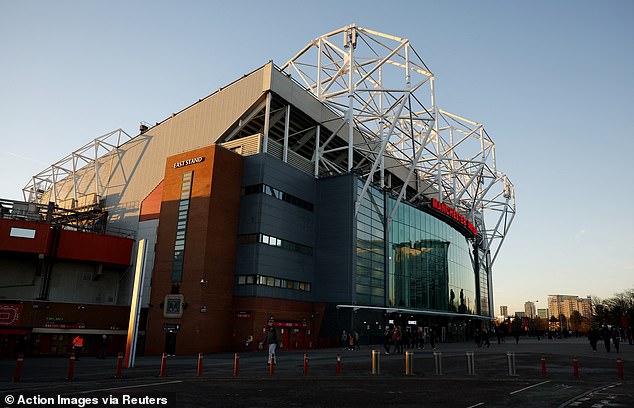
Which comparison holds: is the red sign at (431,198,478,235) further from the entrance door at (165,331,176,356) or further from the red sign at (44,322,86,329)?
the red sign at (44,322,86,329)

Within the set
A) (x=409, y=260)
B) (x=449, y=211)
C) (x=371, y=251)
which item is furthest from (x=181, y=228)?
(x=449, y=211)

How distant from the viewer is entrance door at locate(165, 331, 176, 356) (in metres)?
37.0

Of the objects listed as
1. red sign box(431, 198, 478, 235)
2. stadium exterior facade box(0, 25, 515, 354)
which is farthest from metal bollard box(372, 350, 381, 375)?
red sign box(431, 198, 478, 235)

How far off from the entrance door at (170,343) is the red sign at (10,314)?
38.6ft

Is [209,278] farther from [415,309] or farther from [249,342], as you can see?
[415,309]

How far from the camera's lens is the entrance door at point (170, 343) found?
36969mm

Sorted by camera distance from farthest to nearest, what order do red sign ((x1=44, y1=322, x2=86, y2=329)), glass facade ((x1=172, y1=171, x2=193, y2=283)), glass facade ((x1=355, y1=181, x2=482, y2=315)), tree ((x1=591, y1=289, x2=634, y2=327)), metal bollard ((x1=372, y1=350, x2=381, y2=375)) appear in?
tree ((x1=591, y1=289, x2=634, y2=327)) < glass facade ((x1=355, y1=181, x2=482, y2=315)) < glass facade ((x1=172, y1=171, x2=193, y2=283)) < red sign ((x1=44, y1=322, x2=86, y2=329)) < metal bollard ((x1=372, y1=350, x2=381, y2=375))

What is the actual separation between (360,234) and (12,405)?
123 ft

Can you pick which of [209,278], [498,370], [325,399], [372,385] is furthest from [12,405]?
[209,278]

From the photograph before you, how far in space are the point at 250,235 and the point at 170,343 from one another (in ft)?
36.1

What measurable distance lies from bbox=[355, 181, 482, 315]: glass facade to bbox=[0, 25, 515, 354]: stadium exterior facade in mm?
250

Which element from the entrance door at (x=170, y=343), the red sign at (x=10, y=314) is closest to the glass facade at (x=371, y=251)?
the entrance door at (x=170, y=343)

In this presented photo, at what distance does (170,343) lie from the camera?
1467 inches

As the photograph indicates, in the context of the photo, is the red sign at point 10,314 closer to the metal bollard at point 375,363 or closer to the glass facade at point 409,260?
the glass facade at point 409,260
